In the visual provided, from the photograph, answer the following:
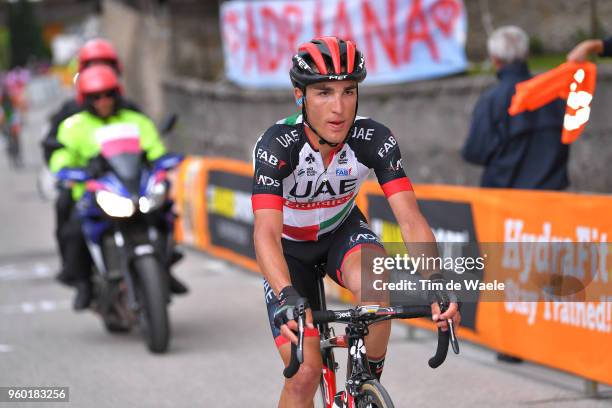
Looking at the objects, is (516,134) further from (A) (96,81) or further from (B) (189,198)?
(B) (189,198)

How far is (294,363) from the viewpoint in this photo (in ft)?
13.1

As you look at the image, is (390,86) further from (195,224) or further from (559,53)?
(195,224)

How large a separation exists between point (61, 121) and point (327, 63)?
5.54m

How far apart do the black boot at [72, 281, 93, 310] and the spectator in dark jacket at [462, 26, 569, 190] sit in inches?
130

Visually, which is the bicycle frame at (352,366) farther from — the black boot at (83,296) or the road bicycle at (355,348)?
the black boot at (83,296)

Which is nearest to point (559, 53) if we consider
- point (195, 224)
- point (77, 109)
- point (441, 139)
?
point (441, 139)

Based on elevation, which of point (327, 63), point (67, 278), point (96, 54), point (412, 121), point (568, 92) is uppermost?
point (327, 63)

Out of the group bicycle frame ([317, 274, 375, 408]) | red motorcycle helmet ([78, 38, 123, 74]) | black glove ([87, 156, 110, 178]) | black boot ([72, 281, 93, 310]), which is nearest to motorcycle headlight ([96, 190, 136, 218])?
black glove ([87, 156, 110, 178])

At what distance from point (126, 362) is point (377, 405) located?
426 cm

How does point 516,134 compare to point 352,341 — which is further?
point 516,134

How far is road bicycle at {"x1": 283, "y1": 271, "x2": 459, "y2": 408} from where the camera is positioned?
160 inches

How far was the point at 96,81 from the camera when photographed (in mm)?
8820

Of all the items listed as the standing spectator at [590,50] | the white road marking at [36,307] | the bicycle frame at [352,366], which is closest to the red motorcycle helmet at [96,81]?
the white road marking at [36,307]

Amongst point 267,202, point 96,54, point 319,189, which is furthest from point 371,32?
point 267,202
